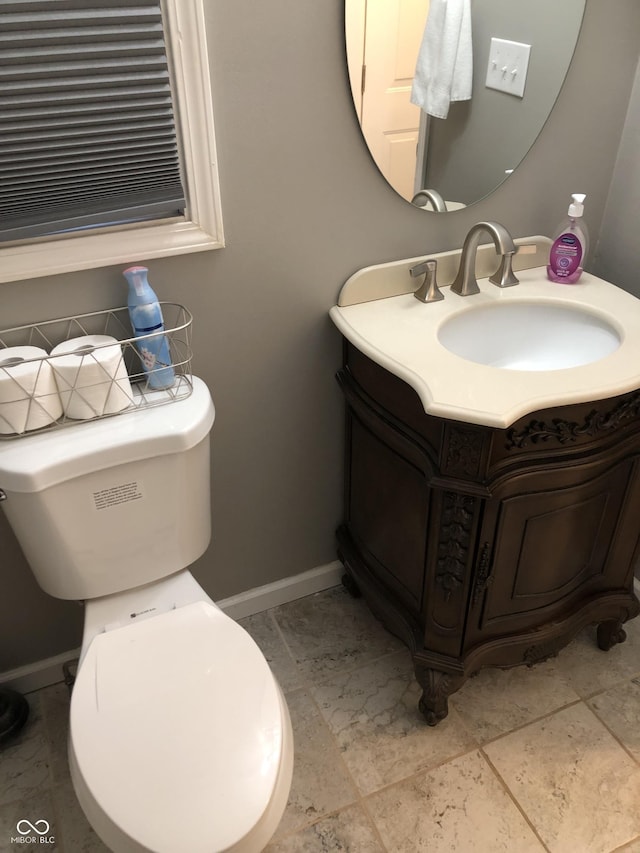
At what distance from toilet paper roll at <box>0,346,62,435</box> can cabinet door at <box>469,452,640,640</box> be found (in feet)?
2.59

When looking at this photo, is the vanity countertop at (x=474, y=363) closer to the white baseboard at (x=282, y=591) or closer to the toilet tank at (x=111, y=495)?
the toilet tank at (x=111, y=495)

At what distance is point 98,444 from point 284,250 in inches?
20.7

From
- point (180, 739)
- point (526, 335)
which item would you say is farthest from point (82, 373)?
point (526, 335)

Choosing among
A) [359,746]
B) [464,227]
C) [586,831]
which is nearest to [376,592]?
[359,746]

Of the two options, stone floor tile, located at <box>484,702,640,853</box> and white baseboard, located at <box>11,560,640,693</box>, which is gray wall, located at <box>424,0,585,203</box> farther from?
stone floor tile, located at <box>484,702,640,853</box>

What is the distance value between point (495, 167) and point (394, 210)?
244 millimetres

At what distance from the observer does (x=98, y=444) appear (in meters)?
1.12

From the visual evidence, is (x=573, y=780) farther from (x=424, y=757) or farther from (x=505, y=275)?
(x=505, y=275)

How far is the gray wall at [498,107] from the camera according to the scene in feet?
4.29

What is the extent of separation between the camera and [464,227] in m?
1.46

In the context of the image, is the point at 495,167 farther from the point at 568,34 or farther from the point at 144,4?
the point at 144,4

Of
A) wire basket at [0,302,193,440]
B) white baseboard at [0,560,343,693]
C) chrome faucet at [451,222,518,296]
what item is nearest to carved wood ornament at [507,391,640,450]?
chrome faucet at [451,222,518,296]

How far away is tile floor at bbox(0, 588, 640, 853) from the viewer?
1.34m

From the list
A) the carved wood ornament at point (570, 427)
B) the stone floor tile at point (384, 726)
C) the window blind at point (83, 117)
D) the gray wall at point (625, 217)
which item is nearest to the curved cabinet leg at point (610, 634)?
the stone floor tile at point (384, 726)
